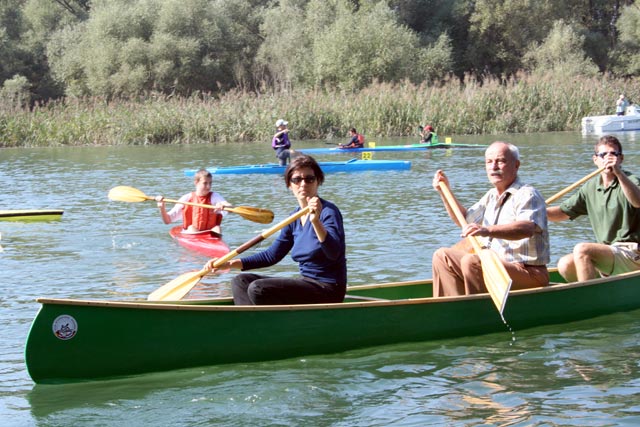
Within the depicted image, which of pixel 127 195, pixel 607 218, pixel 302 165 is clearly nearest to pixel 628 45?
pixel 127 195

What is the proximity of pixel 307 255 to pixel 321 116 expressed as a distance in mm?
22468

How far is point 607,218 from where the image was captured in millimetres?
6453

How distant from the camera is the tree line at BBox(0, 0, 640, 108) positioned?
124 ft

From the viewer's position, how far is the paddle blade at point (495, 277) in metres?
5.51

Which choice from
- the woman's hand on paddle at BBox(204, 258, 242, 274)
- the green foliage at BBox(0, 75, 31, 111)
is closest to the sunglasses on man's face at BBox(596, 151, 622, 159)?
the woman's hand on paddle at BBox(204, 258, 242, 274)

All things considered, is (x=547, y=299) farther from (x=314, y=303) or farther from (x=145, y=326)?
(x=145, y=326)

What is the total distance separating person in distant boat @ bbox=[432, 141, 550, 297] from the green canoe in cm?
16

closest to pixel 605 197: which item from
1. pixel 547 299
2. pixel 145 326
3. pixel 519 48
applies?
pixel 547 299

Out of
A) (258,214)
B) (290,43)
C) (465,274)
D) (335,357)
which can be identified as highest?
(290,43)

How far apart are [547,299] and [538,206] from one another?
0.81 m

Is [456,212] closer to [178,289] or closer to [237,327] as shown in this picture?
[237,327]

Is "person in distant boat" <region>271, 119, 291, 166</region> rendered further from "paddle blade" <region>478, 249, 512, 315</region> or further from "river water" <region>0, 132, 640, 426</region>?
"paddle blade" <region>478, 249, 512, 315</region>

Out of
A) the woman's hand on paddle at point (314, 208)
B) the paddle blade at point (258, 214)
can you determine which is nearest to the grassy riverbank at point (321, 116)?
the paddle blade at point (258, 214)

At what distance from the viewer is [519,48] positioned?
147 feet
